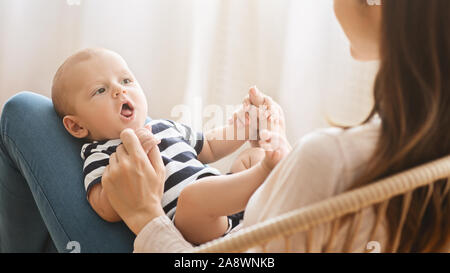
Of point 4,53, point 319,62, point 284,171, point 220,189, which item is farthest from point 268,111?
Answer: point 4,53

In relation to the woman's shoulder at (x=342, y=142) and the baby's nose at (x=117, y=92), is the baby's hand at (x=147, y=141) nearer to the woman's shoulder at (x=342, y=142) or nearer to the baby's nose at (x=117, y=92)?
the baby's nose at (x=117, y=92)

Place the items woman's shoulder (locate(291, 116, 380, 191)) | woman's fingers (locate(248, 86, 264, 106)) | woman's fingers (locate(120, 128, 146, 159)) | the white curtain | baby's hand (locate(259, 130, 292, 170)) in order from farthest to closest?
the white curtain → woman's fingers (locate(248, 86, 264, 106)) → woman's fingers (locate(120, 128, 146, 159)) → baby's hand (locate(259, 130, 292, 170)) → woman's shoulder (locate(291, 116, 380, 191))

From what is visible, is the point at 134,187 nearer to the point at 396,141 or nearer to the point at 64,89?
the point at 64,89

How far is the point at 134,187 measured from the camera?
0.84m

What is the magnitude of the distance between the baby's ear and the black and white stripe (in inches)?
1.8

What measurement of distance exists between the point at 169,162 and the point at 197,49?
2.27 ft

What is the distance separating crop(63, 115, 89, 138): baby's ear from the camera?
1.06 meters

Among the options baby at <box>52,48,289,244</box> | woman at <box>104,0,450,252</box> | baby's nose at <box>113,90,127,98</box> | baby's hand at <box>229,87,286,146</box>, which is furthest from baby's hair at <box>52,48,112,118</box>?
woman at <box>104,0,450,252</box>

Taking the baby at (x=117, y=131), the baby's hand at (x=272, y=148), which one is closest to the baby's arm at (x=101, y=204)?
the baby at (x=117, y=131)

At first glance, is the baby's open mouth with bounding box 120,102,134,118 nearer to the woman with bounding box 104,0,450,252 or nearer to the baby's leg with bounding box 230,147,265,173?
the baby's leg with bounding box 230,147,265,173

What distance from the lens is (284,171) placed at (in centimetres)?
60

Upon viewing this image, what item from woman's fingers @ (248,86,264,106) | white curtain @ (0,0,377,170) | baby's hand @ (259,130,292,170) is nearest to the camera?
baby's hand @ (259,130,292,170)
